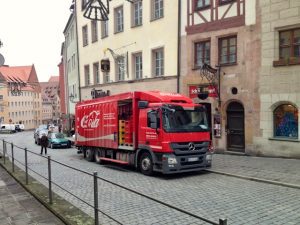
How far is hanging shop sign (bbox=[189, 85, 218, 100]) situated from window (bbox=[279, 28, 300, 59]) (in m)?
4.00

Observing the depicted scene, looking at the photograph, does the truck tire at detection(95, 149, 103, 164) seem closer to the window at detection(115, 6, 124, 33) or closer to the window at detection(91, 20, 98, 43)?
the window at detection(115, 6, 124, 33)

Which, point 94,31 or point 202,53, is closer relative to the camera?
point 202,53

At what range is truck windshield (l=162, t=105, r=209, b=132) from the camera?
523 inches

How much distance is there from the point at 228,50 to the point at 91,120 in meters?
7.96

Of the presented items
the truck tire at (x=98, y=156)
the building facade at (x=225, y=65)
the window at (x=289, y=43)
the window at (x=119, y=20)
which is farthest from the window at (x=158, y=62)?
the window at (x=289, y=43)

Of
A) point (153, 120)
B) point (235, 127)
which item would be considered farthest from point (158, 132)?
point (235, 127)

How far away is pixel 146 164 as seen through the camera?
14.1m

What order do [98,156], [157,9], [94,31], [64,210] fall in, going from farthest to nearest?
[94,31]
[157,9]
[98,156]
[64,210]

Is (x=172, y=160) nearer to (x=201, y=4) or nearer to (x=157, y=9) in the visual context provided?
(x=201, y=4)

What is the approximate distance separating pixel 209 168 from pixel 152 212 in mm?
6736

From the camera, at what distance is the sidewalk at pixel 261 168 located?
11.8m

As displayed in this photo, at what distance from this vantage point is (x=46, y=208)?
8281 millimetres

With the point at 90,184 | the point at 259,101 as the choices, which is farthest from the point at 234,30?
the point at 90,184

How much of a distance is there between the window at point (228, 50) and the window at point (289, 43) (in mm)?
2552
